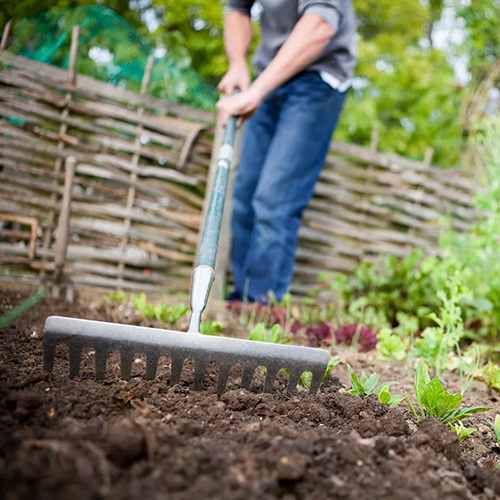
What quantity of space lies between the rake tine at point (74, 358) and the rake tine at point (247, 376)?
0.40 meters

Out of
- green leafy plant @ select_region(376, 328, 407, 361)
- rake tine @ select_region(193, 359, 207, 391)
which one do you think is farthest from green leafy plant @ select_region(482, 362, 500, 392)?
rake tine @ select_region(193, 359, 207, 391)

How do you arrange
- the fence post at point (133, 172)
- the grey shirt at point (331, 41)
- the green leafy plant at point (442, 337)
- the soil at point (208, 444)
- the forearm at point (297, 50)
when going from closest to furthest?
the soil at point (208, 444) < the green leafy plant at point (442, 337) < the forearm at point (297, 50) < the grey shirt at point (331, 41) < the fence post at point (133, 172)

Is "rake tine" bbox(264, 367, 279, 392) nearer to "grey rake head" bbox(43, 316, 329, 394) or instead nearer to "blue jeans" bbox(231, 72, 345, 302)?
"grey rake head" bbox(43, 316, 329, 394)

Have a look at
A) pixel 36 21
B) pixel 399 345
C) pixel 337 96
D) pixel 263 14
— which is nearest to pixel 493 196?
pixel 337 96

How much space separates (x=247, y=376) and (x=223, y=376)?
0.07 m

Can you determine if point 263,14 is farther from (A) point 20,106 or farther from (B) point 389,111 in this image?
(B) point 389,111

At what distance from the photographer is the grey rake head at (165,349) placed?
3.70ft

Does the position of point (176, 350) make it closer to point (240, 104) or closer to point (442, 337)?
point (442, 337)

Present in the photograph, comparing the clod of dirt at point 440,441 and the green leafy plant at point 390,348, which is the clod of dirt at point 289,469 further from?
the green leafy plant at point 390,348

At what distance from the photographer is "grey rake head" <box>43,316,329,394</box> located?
3.70 feet

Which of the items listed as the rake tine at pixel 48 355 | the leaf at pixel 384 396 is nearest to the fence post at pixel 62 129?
the rake tine at pixel 48 355

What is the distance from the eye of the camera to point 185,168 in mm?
3426

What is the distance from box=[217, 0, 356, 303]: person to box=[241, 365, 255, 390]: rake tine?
162cm

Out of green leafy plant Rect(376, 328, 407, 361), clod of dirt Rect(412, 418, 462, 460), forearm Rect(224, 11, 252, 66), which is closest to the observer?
clod of dirt Rect(412, 418, 462, 460)
